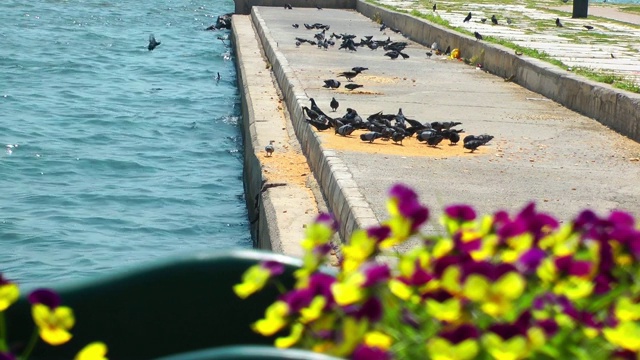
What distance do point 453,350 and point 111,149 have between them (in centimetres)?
1329

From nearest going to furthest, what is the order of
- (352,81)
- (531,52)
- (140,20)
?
(352,81)
(531,52)
(140,20)

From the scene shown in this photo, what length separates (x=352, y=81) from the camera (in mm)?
12914

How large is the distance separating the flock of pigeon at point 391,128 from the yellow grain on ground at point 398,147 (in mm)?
43

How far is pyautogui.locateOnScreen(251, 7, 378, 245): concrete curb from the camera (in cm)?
607

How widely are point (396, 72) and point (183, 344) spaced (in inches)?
470

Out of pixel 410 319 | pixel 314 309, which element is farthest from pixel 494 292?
pixel 314 309

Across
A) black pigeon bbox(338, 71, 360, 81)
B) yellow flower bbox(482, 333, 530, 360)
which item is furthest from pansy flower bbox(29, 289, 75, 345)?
black pigeon bbox(338, 71, 360, 81)

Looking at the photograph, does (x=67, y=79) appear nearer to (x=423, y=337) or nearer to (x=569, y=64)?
(x=569, y=64)

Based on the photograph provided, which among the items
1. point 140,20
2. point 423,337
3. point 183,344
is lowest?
point 140,20

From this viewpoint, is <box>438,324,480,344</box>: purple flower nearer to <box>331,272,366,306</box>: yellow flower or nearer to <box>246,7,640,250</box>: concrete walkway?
<box>331,272,366,306</box>: yellow flower

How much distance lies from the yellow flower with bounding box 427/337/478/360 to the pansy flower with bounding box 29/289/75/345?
0.73m


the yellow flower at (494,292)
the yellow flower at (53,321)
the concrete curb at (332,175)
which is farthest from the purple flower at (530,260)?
the concrete curb at (332,175)

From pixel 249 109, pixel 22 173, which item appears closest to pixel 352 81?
pixel 249 109

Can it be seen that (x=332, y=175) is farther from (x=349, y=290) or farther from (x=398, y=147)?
(x=349, y=290)
